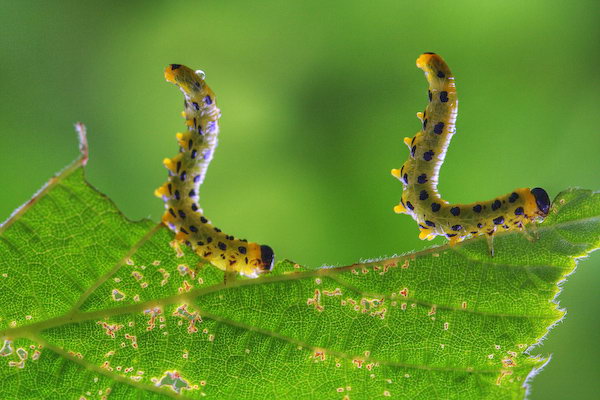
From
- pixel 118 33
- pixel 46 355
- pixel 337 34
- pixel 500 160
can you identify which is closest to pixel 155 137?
pixel 118 33

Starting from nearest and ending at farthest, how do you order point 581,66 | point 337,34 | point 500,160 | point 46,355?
point 46,355
point 500,160
point 581,66
point 337,34

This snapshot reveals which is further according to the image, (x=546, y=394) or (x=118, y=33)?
(x=118, y=33)

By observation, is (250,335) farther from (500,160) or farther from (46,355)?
(500,160)

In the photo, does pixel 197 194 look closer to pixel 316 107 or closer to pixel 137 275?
pixel 137 275

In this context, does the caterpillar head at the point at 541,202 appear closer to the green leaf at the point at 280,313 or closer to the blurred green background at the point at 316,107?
the green leaf at the point at 280,313

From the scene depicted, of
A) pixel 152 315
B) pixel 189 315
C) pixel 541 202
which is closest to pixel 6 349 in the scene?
pixel 152 315

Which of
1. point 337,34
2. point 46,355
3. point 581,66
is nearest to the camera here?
point 46,355

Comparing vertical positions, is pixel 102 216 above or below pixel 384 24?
below

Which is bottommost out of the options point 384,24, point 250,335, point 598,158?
point 250,335
